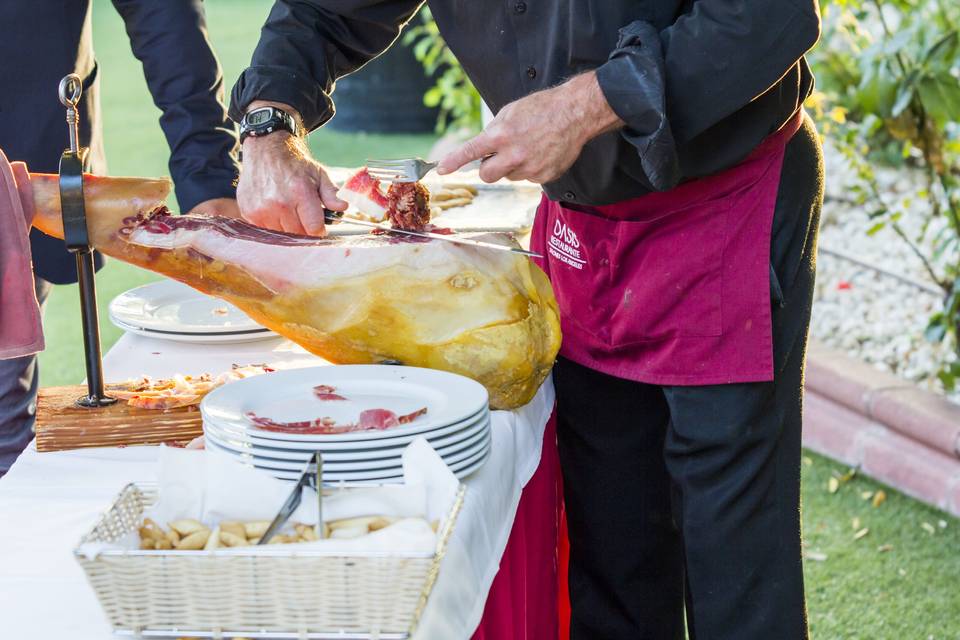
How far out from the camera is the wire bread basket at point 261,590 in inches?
41.4

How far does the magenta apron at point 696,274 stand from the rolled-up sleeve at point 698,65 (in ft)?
0.65

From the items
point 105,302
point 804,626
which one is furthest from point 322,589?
point 105,302

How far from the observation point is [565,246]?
2115mm

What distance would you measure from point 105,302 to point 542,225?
463 cm

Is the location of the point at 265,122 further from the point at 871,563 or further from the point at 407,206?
the point at 871,563

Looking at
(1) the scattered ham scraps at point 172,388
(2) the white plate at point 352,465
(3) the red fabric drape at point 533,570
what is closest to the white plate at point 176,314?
(1) the scattered ham scraps at point 172,388

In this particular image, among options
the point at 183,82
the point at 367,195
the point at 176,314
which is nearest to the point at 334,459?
the point at 367,195

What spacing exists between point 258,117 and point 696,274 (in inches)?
33.7

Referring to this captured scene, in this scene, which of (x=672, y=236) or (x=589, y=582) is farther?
(x=589, y=582)

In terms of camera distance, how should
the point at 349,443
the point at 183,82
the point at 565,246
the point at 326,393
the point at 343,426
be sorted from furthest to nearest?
the point at 183,82 < the point at 565,246 < the point at 326,393 < the point at 343,426 < the point at 349,443

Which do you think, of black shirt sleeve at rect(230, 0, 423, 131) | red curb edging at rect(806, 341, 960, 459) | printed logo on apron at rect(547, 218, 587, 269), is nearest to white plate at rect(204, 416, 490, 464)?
printed logo on apron at rect(547, 218, 587, 269)

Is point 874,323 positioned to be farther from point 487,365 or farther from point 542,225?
point 487,365

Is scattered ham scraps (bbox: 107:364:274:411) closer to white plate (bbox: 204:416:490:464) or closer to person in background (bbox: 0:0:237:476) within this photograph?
white plate (bbox: 204:416:490:464)

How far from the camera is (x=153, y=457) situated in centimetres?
169
